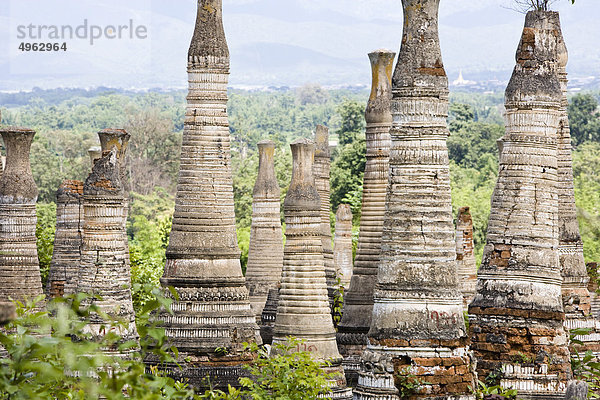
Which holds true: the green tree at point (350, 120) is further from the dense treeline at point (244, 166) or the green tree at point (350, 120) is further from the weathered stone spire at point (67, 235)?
the weathered stone spire at point (67, 235)

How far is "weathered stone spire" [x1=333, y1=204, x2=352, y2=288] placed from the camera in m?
31.1

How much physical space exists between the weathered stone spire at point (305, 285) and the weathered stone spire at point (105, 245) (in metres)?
2.57

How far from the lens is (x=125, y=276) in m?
19.8

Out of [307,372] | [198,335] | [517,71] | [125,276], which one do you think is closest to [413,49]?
[517,71]

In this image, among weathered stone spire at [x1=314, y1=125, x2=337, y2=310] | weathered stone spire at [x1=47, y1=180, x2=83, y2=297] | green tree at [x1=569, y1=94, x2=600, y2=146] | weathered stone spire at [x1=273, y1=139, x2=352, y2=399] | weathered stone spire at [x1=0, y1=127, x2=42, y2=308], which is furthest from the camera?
green tree at [x1=569, y1=94, x2=600, y2=146]

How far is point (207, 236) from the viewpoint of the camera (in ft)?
73.5

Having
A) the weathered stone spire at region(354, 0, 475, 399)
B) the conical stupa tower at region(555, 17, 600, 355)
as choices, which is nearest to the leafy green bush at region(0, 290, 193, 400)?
the weathered stone spire at region(354, 0, 475, 399)

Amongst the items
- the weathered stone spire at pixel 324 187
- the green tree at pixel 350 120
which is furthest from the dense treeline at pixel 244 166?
the weathered stone spire at pixel 324 187

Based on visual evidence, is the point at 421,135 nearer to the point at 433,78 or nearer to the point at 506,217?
the point at 433,78

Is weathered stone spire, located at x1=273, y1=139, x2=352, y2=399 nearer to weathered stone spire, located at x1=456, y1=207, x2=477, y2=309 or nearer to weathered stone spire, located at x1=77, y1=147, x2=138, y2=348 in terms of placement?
weathered stone spire, located at x1=77, y1=147, x2=138, y2=348

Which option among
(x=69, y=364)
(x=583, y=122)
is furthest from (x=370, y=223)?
(x=583, y=122)

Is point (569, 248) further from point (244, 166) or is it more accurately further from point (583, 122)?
point (583, 122)

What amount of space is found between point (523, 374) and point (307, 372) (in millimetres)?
2989

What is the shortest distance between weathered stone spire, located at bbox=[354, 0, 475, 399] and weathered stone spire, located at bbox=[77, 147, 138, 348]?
15.7 feet
